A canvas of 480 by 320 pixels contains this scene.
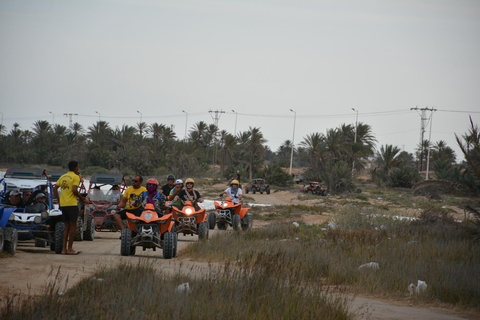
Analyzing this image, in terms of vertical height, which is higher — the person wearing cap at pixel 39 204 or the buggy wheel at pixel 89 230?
the person wearing cap at pixel 39 204

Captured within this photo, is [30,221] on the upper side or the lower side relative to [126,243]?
upper

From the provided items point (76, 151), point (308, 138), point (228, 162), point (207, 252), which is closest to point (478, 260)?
point (207, 252)

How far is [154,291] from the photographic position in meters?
6.90

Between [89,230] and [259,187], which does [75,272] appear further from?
[259,187]

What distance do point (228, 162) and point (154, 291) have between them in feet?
235

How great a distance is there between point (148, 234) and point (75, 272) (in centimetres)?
269

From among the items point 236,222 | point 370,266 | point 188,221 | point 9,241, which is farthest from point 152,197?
point 370,266

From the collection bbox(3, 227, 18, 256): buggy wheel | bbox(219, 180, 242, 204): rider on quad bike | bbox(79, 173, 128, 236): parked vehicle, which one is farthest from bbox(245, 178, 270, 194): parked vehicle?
bbox(3, 227, 18, 256): buggy wheel

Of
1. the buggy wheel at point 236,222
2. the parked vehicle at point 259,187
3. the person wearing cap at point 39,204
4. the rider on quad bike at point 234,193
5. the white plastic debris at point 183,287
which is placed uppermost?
the rider on quad bike at point 234,193

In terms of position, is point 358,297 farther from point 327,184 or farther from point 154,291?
point 327,184

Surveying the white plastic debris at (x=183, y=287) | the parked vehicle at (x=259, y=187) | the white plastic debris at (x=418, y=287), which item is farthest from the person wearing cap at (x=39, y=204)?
the parked vehicle at (x=259, y=187)

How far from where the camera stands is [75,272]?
9312 millimetres

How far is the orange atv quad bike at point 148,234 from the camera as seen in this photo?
1185 centimetres

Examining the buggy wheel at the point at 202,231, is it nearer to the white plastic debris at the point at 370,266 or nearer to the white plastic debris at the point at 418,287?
the white plastic debris at the point at 370,266
